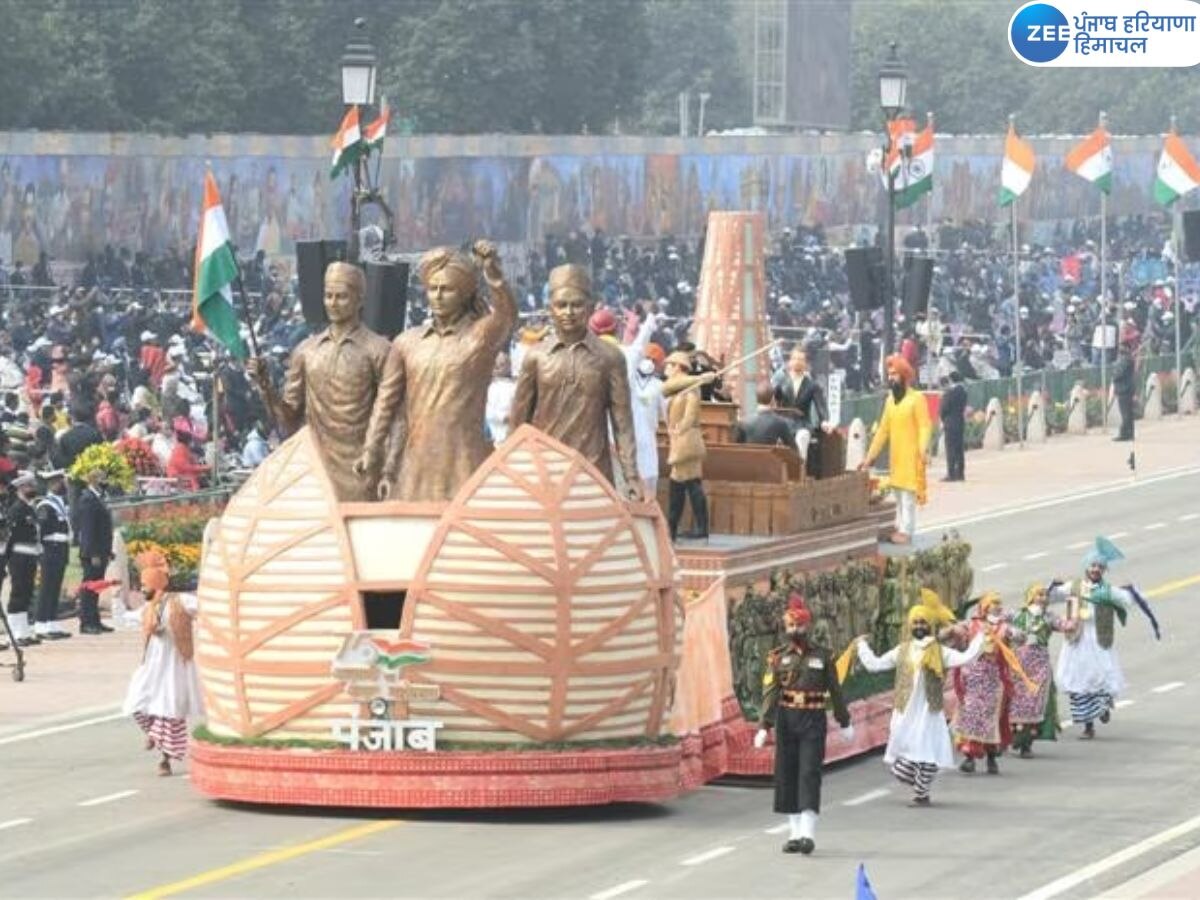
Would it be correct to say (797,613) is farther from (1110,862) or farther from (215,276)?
(215,276)

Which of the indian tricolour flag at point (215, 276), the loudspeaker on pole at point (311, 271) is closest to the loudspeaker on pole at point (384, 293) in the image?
→ the loudspeaker on pole at point (311, 271)

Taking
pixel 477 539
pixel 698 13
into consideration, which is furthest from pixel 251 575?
A: pixel 698 13

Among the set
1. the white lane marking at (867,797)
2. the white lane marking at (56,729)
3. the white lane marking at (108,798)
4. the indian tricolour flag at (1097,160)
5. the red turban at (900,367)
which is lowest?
the white lane marking at (867,797)

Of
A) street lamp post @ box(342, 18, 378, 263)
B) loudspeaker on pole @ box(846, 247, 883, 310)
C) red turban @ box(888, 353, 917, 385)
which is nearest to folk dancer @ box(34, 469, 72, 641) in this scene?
street lamp post @ box(342, 18, 378, 263)

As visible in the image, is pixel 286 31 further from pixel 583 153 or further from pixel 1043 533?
pixel 1043 533

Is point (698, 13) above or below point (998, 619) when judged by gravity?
above

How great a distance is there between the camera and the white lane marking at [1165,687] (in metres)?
35.2

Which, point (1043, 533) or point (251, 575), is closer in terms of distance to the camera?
point (251, 575)

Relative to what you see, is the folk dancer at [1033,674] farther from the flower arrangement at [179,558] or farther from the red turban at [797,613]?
the flower arrangement at [179,558]

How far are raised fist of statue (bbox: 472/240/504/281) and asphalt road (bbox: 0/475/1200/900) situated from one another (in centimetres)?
336

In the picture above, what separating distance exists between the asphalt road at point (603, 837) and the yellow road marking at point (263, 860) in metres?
0.02

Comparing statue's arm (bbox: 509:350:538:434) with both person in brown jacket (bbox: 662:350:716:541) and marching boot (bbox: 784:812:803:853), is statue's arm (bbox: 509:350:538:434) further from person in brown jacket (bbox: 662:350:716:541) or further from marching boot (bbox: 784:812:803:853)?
marching boot (bbox: 784:812:803:853)

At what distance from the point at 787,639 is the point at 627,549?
116cm

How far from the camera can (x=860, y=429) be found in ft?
166
